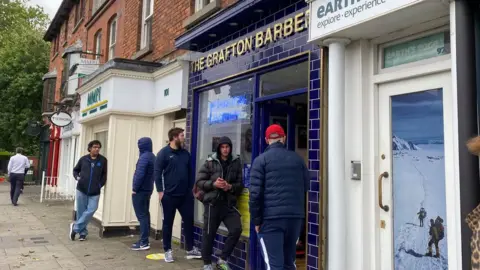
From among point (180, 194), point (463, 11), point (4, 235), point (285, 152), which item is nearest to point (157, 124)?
point (180, 194)

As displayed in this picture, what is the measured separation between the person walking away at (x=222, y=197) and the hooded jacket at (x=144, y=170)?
163 centimetres

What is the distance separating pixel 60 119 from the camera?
13398 mm

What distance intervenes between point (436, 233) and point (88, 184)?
6.02 metres

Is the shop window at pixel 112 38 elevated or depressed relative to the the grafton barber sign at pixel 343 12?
elevated

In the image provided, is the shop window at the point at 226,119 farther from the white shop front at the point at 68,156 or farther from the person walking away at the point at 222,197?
the white shop front at the point at 68,156

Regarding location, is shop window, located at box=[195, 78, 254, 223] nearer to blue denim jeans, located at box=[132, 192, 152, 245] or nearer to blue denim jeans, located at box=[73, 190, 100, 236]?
blue denim jeans, located at box=[132, 192, 152, 245]

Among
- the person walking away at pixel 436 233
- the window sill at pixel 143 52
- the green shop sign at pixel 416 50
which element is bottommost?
the person walking away at pixel 436 233

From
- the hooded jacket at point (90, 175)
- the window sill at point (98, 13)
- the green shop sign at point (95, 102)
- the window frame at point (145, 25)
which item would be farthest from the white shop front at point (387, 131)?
the window sill at point (98, 13)

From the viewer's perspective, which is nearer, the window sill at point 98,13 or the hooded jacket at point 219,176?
the hooded jacket at point 219,176

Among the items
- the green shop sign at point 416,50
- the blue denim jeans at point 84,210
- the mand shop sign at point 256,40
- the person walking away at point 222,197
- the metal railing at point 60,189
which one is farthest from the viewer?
the metal railing at point 60,189

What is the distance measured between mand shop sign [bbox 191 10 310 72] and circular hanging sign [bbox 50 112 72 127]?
818 cm

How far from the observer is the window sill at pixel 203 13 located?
675 centimetres

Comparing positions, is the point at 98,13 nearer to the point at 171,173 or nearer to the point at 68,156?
the point at 68,156

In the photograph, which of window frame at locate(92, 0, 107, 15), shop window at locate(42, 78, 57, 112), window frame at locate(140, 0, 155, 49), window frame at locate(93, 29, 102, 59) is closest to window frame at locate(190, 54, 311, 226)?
window frame at locate(140, 0, 155, 49)
